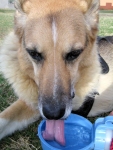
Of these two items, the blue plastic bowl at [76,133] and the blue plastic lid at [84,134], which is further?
the blue plastic bowl at [76,133]

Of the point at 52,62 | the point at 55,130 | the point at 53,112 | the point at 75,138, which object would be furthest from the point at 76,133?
the point at 52,62

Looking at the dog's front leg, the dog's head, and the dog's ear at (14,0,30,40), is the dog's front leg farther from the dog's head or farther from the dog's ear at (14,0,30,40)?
the dog's ear at (14,0,30,40)

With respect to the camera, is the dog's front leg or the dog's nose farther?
the dog's front leg

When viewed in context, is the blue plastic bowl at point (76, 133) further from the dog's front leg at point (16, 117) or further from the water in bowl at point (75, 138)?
the dog's front leg at point (16, 117)

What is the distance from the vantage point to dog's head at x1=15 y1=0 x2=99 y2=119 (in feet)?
6.72

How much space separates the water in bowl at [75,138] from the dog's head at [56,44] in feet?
0.93

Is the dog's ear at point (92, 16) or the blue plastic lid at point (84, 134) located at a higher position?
the dog's ear at point (92, 16)

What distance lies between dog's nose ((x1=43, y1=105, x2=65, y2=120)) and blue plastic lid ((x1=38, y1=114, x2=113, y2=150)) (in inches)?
8.3

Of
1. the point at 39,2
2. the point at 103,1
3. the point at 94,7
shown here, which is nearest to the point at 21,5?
the point at 39,2

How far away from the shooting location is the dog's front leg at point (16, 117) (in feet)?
8.41

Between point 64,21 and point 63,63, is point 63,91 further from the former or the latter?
point 64,21

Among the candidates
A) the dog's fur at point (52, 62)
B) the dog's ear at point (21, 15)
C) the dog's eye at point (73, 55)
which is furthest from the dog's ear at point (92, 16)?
the dog's ear at point (21, 15)

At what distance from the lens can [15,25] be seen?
2.54 metres

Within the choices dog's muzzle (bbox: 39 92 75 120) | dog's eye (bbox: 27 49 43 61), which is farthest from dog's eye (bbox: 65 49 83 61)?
dog's muzzle (bbox: 39 92 75 120)
